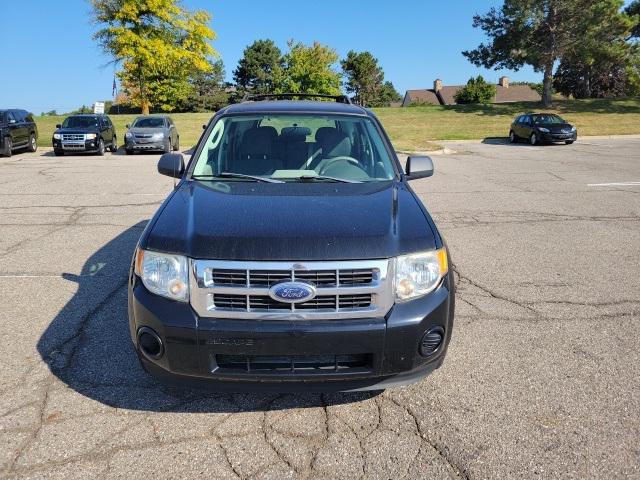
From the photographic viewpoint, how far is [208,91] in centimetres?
7588

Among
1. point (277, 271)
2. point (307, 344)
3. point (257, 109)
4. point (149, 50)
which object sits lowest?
point (307, 344)

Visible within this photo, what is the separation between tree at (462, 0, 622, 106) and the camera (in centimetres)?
3484

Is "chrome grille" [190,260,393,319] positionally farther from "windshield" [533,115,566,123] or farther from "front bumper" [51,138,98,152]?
"windshield" [533,115,566,123]

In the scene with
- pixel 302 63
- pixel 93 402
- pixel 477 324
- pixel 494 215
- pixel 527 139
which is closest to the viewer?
pixel 93 402

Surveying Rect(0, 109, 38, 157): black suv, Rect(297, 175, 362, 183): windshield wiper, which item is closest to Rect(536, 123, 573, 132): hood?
Rect(0, 109, 38, 157): black suv

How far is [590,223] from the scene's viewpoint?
25.7ft

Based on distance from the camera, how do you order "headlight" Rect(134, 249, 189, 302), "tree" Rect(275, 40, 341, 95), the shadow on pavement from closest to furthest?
"headlight" Rect(134, 249, 189, 302) < the shadow on pavement < "tree" Rect(275, 40, 341, 95)

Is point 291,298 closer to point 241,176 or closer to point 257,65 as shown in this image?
point 241,176

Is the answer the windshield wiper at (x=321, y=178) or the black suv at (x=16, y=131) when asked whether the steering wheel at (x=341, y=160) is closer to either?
the windshield wiper at (x=321, y=178)

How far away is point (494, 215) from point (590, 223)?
142 centimetres

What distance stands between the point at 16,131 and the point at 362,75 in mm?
68111

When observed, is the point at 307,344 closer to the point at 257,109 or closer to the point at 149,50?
the point at 257,109

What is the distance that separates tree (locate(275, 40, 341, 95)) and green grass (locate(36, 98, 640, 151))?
6531mm

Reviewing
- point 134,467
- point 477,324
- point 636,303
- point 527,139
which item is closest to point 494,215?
point 636,303
